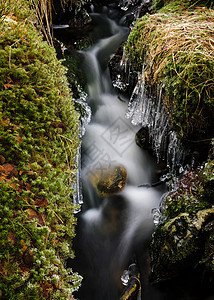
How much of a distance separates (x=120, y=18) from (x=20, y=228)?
26.4ft

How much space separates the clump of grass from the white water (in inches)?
57.9

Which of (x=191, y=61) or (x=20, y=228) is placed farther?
(x=191, y=61)

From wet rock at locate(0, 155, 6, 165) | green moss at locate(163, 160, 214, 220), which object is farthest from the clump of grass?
wet rock at locate(0, 155, 6, 165)

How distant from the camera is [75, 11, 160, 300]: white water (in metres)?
3.56

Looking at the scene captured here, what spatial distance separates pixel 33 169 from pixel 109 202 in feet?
8.70

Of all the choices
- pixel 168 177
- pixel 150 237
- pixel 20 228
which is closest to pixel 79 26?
pixel 168 177

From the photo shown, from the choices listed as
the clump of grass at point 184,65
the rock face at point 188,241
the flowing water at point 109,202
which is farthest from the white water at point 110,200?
the clump of grass at point 184,65

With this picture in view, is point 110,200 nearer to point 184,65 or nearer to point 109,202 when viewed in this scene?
point 109,202

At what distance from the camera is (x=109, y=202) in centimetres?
429

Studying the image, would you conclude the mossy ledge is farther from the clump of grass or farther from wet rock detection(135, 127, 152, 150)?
wet rock detection(135, 127, 152, 150)

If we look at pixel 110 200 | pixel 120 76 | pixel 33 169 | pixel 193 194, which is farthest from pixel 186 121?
pixel 120 76

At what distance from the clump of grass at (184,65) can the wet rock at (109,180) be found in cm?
147

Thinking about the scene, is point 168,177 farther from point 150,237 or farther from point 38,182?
point 38,182

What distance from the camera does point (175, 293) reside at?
2.95 m
